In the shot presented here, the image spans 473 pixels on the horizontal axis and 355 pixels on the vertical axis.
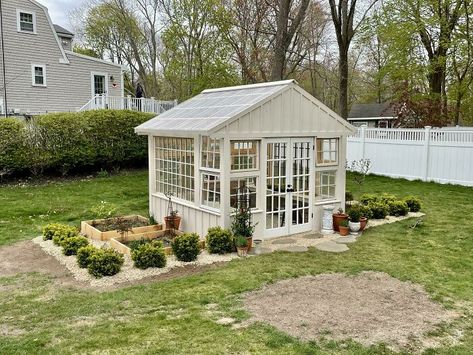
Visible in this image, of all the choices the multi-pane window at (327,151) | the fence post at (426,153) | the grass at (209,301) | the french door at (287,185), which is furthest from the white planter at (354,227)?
the fence post at (426,153)

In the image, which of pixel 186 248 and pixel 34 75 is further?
pixel 34 75

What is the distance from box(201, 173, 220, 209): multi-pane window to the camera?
750 cm

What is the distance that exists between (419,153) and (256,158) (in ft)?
31.5

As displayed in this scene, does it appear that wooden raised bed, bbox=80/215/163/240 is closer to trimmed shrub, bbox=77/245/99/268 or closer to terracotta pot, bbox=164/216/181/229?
terracotta pot, bbox=164/216/181/229

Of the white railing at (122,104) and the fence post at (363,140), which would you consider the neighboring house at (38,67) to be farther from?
the fence post at (363,140)

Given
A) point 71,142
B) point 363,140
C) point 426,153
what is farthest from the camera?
point 363,140

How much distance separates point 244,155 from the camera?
752 centimetres

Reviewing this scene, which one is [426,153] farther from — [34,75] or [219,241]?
[34,75]

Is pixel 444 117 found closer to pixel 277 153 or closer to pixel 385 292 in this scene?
pixel 277 153

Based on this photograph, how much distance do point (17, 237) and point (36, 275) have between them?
2.53m

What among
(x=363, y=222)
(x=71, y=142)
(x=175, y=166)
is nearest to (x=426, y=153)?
(x=363, y=222)

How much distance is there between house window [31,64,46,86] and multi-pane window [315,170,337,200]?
A: 53.0ft

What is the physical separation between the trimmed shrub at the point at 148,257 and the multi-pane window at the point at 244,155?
6.63 feet

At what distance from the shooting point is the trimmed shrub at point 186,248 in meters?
6.61
